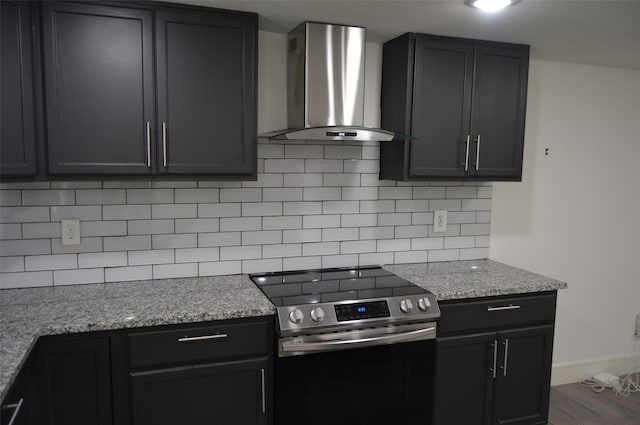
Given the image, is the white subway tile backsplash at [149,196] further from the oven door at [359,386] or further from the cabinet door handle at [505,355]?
the cabinet door handle at [505,355]

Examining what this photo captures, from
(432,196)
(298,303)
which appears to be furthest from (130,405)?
(432,196)

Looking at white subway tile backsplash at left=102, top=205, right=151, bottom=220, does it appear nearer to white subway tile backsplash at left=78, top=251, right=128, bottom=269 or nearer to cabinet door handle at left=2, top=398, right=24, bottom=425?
white subway tile backsplash at left=78, top=251, right=128, bottom=269

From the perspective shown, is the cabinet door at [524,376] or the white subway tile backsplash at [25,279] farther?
the cabinet door at [524,376]

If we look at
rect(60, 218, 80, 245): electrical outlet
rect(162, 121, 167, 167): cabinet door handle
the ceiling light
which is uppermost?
the ceiling light

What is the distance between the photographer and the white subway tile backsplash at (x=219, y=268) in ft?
8.97

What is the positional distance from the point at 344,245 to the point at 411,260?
18.2 inches

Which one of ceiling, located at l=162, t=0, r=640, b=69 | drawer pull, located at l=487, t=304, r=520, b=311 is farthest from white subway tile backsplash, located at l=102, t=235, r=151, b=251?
drawer pull, located at l=487, t=304, r=520, b=311

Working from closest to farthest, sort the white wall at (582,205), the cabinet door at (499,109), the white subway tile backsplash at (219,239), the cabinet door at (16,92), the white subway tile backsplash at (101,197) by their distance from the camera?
the cabinet door at (16,92) → the white subway tile backsplash at (101,197) → the white subway tile backsplash at (219,239) → the cabinet door at (499,109) → the white wall at (582,205)

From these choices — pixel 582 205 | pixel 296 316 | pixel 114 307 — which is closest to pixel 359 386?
pixel 296 316

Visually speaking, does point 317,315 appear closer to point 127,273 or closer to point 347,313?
point 347,313

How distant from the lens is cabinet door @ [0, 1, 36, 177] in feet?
6.66

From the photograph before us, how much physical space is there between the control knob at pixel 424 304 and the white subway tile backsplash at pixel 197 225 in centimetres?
112

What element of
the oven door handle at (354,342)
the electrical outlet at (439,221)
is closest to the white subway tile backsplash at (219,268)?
the oven door handle at (354,342)

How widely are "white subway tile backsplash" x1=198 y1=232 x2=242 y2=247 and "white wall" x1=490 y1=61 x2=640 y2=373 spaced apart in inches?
66.3
